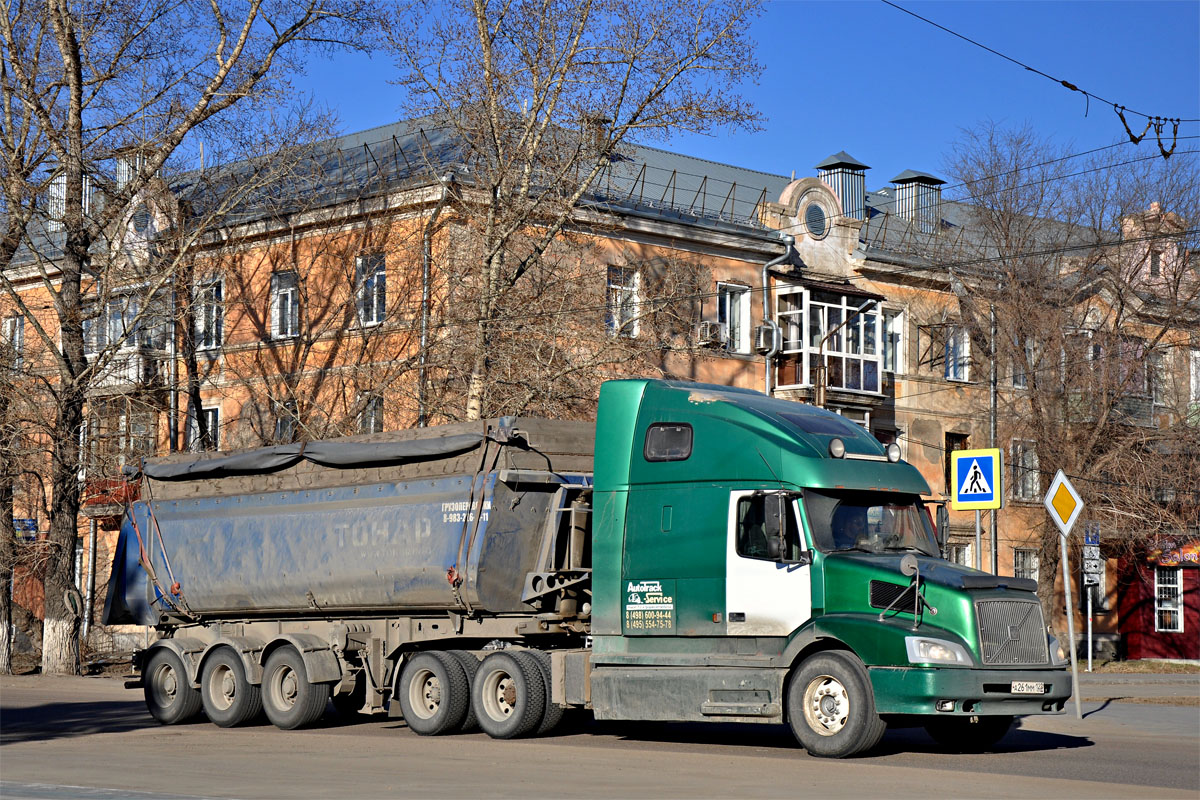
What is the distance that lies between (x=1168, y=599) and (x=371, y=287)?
1075 inches

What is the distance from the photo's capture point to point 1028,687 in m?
13.8

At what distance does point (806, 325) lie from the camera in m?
40.5

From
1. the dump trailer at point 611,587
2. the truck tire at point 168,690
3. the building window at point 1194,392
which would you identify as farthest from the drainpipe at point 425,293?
the building window at point 1194,392

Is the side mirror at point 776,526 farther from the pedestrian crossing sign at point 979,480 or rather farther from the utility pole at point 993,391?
the utility pole at point 993,391

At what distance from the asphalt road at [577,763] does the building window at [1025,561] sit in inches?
1084

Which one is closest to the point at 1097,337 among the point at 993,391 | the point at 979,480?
the point at 993,391

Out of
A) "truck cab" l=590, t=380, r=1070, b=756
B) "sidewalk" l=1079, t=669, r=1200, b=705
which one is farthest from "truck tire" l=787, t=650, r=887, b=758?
"sidewalk" l=1079, t=669, r=1200, b=705

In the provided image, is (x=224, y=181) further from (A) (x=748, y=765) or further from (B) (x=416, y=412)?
(A) (x=748, y=765)

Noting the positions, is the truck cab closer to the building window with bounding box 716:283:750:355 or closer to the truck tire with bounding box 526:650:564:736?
the truck tire with bounding box 526:650:564:736

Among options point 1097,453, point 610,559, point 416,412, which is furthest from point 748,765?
point 1097,453

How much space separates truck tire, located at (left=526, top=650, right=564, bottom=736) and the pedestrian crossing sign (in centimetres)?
644

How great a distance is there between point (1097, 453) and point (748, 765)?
29.5 metres

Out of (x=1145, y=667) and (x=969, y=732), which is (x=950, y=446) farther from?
(x=969, y=732)

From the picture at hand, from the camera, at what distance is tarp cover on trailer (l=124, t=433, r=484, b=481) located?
1669cm
